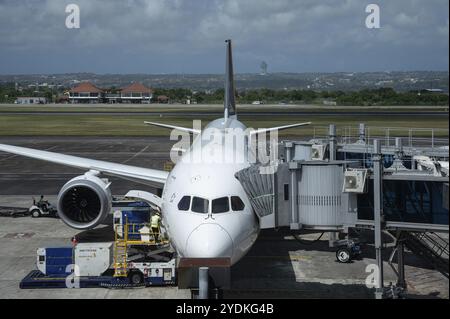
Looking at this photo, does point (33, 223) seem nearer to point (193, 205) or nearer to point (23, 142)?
point (193, 205)

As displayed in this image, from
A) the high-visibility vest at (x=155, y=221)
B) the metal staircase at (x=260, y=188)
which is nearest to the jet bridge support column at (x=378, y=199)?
the metal staircase at (x=260, y=188)

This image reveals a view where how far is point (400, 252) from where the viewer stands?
17812 millimetres

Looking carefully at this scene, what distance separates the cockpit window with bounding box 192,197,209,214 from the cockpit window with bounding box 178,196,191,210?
0.65 ft

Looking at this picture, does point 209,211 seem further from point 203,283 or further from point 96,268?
point 96,268

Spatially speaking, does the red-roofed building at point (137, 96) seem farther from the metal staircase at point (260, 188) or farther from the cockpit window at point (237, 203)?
the cockpit window at point (237, 203)

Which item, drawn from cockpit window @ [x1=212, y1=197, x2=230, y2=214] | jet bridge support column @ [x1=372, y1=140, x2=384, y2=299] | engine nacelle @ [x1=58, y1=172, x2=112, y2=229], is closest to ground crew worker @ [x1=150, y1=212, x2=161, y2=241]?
engine nacelle @ [x1=58, y1=172, x2=112, y2=229]

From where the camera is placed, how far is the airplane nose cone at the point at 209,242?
15.4m

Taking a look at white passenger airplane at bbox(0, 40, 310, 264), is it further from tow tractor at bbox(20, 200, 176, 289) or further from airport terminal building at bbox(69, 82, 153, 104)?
airport terminal building at bbox(69, 82, 153, 104)

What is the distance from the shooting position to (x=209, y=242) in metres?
15.5

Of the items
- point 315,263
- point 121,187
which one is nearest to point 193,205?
point 315,263

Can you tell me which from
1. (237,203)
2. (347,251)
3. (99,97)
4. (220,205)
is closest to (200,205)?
(220,205)

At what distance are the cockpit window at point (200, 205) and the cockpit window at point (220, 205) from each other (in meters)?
0.20

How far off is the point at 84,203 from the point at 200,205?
1016 cm

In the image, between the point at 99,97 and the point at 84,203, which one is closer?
the point at 84,203
